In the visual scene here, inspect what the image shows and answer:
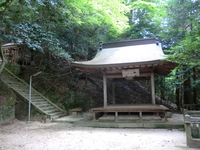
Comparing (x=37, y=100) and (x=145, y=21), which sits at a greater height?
(x=145, y=21)

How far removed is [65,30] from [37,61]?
4605mm

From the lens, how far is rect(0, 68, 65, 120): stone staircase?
800 cm

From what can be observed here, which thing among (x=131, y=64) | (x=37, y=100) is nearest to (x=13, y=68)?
(x=37, y=100)

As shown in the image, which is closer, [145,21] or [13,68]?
[13,68]

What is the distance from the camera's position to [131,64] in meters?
6.05

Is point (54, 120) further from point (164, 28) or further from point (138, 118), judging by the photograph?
point (164, 28)

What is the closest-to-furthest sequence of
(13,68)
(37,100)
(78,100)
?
(37,100)
(78,100)
(13,68)

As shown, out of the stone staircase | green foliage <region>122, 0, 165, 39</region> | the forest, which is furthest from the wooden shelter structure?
green foliage <region>122, 0, 165, 39</region>

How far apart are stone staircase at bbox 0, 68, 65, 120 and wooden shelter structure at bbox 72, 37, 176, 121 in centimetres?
295

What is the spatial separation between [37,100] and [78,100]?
2.75 metres

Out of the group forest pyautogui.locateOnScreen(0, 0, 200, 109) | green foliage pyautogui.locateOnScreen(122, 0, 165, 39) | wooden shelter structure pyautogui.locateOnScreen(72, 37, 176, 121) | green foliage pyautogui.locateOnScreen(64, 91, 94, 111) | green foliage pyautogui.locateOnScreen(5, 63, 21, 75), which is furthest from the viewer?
green foliage pyautogui.locateOnScreen(122, 0, 165, 39)

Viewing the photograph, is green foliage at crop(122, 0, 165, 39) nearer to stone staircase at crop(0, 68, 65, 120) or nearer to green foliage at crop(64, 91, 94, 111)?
green foliage at crop(64, 91, 94, 111)

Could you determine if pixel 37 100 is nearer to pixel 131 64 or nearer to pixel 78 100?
pixel 78 100

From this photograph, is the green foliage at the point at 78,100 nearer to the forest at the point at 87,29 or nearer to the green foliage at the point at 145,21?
the forest at the point at 87,29
